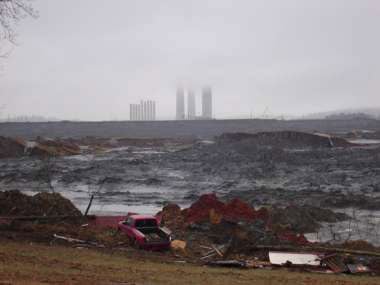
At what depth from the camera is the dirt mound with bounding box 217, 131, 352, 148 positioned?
70562mm

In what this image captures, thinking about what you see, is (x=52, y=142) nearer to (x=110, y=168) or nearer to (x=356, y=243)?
(x=110, y=168)

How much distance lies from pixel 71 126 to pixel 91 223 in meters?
112

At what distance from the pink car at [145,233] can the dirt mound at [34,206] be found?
12.2 ft

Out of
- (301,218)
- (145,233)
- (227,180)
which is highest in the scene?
(145,233)

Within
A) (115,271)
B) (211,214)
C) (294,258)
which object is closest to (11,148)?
(211,214)

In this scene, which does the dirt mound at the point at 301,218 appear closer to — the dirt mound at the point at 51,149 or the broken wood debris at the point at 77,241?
the broken wood debris at the point at 77,241

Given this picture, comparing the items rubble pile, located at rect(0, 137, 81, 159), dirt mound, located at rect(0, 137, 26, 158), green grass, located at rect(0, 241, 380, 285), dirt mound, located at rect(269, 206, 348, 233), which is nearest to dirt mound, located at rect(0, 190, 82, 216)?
green grass, located at rect(0, 241, 380, 285)

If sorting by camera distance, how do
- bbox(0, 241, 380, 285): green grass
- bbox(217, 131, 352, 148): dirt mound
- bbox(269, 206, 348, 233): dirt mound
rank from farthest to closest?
bbox(217, 131, 352, 148): dirt mound < bbox(269, 206, 348, 233): dirt mound < bbox(0, 241, 380, 285): green grass

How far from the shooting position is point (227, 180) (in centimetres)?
4009

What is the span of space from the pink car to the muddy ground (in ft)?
21.6

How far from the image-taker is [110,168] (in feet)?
160

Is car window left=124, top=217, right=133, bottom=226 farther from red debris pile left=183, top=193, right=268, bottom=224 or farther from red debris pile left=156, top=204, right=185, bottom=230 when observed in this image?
red debris pile left=183, top=193, right=268, bottom=224

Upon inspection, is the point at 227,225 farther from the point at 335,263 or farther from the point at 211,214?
the point at 335,263

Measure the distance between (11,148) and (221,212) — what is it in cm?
5120
